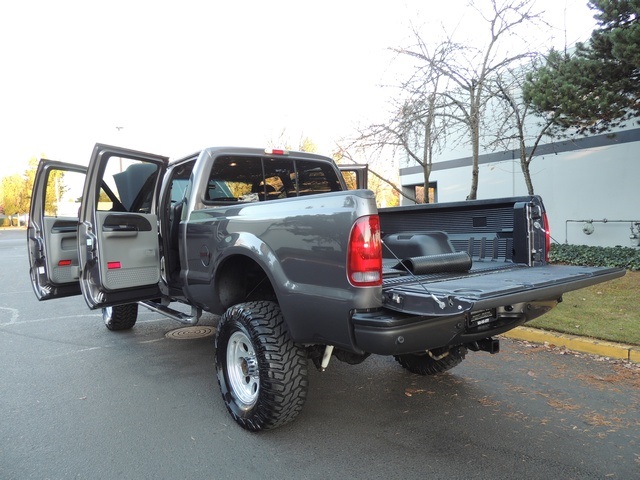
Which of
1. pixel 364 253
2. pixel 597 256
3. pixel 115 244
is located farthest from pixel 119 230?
pixel 597 256

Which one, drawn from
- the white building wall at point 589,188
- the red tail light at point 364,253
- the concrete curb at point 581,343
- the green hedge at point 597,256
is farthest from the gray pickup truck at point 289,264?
the white building wall at point 589,188

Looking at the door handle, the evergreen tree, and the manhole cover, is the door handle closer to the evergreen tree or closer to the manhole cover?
the manhole cover

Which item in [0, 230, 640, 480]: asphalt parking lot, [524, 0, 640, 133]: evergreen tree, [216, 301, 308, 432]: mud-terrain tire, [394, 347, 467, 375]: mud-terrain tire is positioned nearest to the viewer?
[0, 230, 640, 480]: asphalt parking lot

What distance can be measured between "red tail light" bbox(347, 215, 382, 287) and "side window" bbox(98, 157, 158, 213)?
3.22 metres

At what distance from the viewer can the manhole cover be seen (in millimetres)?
6160

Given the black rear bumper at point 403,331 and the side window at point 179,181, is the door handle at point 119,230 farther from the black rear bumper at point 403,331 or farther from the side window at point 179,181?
the black rear bumper at point 403,331

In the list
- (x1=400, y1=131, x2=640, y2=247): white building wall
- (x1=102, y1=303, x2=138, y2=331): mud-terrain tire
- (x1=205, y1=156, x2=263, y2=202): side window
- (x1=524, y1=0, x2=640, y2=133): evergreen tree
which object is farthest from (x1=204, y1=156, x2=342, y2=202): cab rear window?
(x1=400, y1=131, x2=640, y2=247): white building wall

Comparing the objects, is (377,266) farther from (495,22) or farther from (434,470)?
(495,22)

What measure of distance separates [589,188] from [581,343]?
8.59m

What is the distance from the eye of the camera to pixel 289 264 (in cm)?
307

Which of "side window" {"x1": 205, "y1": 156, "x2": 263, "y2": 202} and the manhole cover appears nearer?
"side window" {"x1": 205, "y1": 156, "x2": 263, "y2": 202}

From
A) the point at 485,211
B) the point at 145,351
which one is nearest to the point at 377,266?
the point at 485,211

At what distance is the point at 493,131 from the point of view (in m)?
14.0

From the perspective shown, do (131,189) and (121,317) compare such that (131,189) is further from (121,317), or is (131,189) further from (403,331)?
(403,331)
